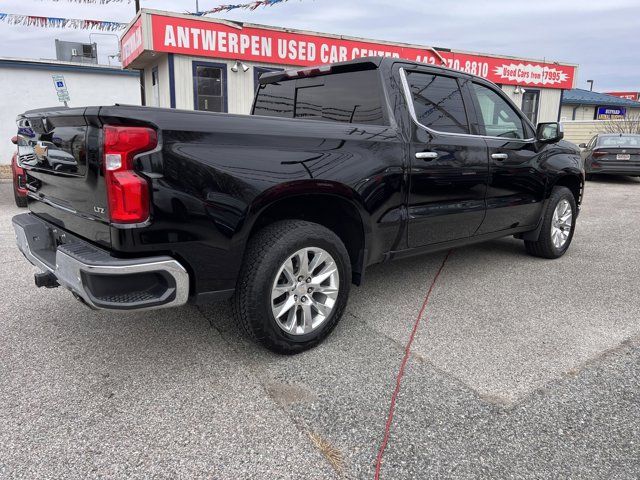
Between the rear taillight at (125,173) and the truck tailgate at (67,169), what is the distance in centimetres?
8

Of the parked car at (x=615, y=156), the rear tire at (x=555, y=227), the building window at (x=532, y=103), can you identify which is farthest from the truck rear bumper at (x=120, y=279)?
the building window at (x=532, y=103)

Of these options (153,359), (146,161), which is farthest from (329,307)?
(146,161)

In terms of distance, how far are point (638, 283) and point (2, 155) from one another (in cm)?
1930

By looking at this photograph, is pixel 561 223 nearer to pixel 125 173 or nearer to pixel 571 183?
pixel 571 183

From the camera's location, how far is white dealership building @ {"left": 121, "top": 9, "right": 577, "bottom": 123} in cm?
1115

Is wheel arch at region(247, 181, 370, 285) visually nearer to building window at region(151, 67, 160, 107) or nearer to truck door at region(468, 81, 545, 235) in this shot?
truck door at region(468, 81, 545, 235)

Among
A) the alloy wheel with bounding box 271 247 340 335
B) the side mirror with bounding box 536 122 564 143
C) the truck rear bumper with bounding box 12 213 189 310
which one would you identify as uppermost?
the side mirror with bounding box 536 122 564 143

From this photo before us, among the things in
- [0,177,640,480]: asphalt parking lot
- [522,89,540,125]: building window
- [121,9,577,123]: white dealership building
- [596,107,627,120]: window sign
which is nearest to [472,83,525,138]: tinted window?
[0,177,640,480]: asphalt parking lot

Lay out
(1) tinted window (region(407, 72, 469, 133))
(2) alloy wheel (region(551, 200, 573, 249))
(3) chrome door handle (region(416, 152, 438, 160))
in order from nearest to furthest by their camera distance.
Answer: (3) chrome door handle (region(416, 152, 438, 160))
(1) tinted window (region(407, 72, 469, 133))
(2) alloy wheel (region(551, 200, 573, 249))

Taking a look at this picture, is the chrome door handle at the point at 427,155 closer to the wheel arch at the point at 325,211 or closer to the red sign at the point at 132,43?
the wheel arch at the point at 325,211

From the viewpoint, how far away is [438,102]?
3928 mm

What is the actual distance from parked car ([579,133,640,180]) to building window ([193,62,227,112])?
987 cm

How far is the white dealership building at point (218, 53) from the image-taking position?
11.1 meters

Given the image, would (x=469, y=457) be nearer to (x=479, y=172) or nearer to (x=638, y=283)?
(x=479, y=172)
